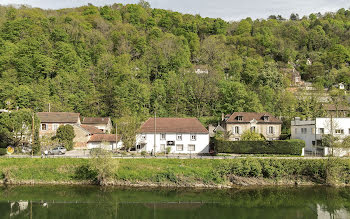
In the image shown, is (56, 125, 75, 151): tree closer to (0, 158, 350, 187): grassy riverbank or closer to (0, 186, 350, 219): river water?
(0, 158, 350, 187): grassy riverbank

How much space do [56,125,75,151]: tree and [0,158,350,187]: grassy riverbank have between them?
10083mm

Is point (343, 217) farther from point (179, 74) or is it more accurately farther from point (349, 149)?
point (179, 74)

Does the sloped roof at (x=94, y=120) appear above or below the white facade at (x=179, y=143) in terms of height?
above

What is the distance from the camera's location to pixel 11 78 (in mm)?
61812

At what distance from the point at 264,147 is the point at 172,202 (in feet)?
56.4

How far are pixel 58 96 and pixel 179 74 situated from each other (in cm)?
2685

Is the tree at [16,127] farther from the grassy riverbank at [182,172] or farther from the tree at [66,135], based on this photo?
the grassy riverbank at [182,172]

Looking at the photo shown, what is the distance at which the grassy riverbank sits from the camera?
3303 centimetres

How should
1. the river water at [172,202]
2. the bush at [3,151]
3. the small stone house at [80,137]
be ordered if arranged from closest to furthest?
the river water at [172,202]
the bush at [3,151]
the small stone house at [80,137]

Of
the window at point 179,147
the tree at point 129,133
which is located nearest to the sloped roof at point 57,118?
the tree at point 129,133

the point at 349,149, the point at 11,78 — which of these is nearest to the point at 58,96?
the point at 11,78

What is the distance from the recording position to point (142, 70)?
73.1 meters

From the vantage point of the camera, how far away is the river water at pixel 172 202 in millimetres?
25547

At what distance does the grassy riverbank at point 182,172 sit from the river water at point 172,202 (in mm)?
1386
